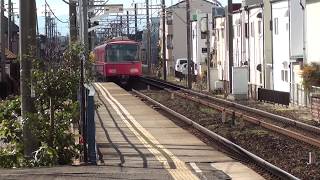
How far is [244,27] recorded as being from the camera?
134 ft

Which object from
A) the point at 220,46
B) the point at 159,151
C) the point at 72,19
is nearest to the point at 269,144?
the point at 159,151

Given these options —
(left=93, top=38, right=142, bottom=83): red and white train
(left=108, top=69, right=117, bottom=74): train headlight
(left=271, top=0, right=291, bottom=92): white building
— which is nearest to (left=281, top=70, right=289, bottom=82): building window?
(left=271, top=0, right=291, bottom=92): white building

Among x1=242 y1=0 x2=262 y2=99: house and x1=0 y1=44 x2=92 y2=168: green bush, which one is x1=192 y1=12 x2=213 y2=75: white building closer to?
x1=242 y1=0 x2=262 y2=99: house

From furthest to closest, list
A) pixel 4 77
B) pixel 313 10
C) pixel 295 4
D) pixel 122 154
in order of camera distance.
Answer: pixel 4 77 → pixel 295 4 → pixel 313 10 → pixel 122 154

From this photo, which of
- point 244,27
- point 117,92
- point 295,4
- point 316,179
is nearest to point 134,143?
point 316,179

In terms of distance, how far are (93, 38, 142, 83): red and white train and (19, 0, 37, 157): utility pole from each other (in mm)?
33840

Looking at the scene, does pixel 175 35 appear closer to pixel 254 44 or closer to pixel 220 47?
pixel 220 47

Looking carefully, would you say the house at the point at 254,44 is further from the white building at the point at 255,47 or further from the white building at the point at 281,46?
the white building at the point at 281,46

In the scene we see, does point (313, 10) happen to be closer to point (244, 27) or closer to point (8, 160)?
point (244, 27)

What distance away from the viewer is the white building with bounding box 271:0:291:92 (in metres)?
31.9

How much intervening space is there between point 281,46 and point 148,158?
21892mm

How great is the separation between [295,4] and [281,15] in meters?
2.18

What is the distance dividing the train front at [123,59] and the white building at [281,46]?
46.4ft

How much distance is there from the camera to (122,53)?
46.1 meters
